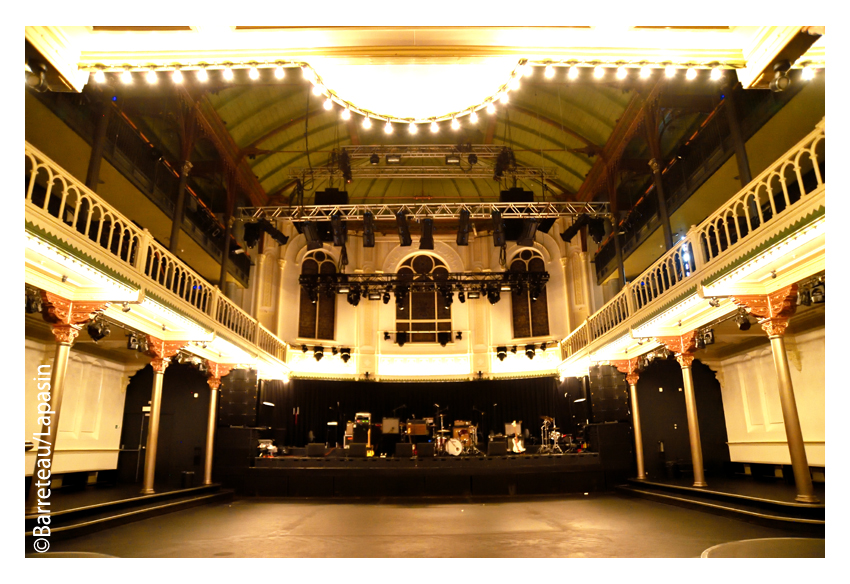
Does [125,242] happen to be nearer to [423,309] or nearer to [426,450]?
[426,450]

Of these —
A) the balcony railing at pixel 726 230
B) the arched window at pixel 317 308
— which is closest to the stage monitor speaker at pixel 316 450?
the arched window at pixel 317 308

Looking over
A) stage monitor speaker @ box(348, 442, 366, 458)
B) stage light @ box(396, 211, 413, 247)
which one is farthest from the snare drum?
stage light @ box(396, 211, 413, 247)

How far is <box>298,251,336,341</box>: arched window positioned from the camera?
18.5 meters

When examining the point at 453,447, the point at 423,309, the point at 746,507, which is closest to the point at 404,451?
the point at 453,447

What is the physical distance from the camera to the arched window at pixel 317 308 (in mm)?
18453

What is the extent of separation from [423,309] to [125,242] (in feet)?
34.8

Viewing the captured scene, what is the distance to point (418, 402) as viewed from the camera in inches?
732

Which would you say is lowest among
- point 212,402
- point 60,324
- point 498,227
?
point 212,402

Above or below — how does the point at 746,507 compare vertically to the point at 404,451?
below

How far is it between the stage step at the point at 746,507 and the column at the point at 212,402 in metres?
10.2

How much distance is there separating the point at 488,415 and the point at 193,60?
15877 mm

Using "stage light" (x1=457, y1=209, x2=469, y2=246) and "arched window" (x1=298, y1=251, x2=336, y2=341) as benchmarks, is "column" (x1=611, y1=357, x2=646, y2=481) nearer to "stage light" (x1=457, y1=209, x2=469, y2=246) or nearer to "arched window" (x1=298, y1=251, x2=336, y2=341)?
"stage light" (x1=457, y1=209, x2=469, y2=246)
